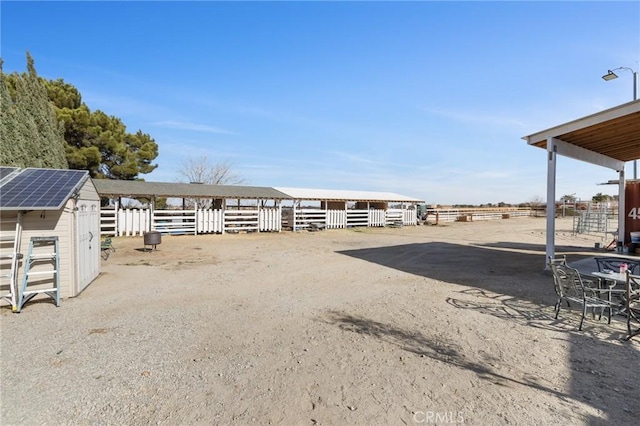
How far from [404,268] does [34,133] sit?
717 inches

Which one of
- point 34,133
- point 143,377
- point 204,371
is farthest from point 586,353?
point 34,133

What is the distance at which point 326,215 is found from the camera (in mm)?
24438

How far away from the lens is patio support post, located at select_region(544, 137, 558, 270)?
8.80m

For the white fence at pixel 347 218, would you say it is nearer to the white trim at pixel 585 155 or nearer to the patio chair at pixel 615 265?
the white trim at pixel 585 155

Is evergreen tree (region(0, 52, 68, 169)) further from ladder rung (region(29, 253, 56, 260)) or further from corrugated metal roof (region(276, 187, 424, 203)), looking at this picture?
corrugated metal roof (region(276, 187, 424, 203))

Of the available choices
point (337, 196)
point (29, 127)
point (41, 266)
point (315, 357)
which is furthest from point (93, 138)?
point (315, 357)

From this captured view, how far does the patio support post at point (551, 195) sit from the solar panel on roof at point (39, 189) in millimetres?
11229

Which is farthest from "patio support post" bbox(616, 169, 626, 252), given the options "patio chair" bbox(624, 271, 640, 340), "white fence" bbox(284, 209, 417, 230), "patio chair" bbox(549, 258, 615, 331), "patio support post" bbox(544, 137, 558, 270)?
"white fence" bbox(284, 209, 417, 230)

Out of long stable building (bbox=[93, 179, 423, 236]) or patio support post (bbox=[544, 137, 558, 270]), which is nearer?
patio support post (bbox=[544, 137, 558, 270])

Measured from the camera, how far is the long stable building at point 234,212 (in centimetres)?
1773

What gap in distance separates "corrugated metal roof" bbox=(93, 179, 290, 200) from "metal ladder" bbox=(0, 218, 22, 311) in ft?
40.5

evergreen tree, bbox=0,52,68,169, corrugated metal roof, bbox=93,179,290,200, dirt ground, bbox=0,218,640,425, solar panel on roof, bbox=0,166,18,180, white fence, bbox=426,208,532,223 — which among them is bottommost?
dirt ground, bbox=0,218,640,425

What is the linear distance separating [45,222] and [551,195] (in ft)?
38.8

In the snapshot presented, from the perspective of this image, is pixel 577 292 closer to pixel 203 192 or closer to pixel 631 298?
pixel 631 298
